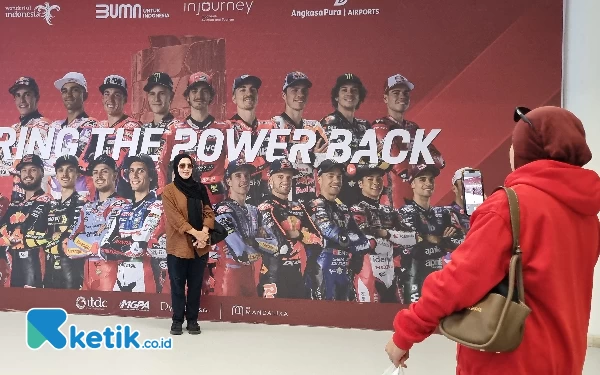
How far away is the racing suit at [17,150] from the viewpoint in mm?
5180

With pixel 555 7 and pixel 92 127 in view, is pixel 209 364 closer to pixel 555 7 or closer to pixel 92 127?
pixel 92 127

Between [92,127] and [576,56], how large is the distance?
4.07 metres

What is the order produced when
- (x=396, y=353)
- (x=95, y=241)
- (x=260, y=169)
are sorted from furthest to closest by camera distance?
(x=95, y=241)
(x=260, y=169)
(x=396, y=353)

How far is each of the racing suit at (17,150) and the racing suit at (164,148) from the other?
102 cm

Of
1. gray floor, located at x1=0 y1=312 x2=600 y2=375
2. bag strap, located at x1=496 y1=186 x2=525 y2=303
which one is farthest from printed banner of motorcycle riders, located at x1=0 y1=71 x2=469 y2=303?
bag strap, located at x1=496 y1=186 x2=525 y2=303

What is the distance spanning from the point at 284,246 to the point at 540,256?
11.7 ft

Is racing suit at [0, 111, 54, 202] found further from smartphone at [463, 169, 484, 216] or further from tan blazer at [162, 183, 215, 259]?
smartphone at [463, 169, 484, 216]

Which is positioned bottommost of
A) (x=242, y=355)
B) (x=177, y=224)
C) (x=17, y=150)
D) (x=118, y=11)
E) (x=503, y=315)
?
(x=242, y=355)

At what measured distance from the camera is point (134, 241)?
5027 millimetres

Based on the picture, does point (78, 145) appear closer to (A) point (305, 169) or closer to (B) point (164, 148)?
(B) point (164, 148)

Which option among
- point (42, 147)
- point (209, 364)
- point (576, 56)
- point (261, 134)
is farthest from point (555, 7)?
point (42, 147)

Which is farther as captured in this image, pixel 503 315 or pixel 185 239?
pixel 185 239

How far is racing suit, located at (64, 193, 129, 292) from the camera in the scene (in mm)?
5066

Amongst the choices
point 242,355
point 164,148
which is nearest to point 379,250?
point 242,355
